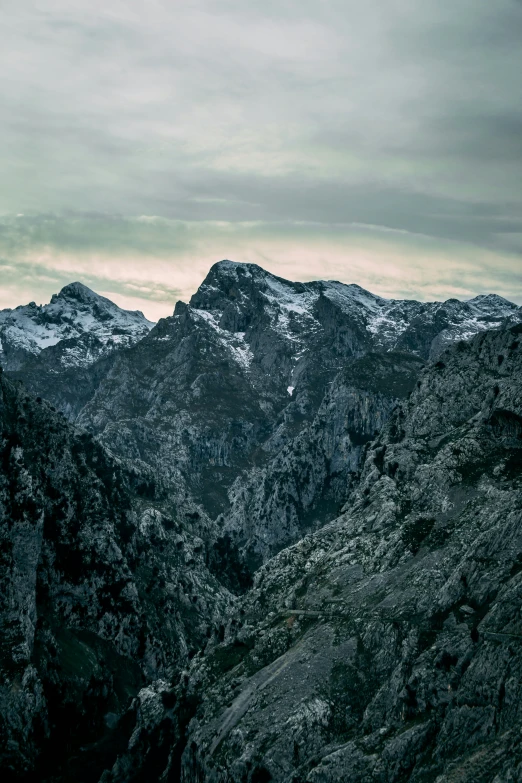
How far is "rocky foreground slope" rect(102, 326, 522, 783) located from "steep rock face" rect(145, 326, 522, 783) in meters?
0.29

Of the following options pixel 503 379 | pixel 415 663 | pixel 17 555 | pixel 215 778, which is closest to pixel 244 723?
pixel 215 778

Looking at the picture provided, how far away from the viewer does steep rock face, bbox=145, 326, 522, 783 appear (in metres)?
106

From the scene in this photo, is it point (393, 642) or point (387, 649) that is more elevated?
point (393, 642)

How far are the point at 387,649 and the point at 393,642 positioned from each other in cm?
160

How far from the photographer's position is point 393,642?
132m

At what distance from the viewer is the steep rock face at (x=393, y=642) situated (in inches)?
4163

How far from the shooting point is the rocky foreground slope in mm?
105938

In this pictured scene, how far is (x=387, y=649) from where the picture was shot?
13175cm

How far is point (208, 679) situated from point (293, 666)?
24368 mm

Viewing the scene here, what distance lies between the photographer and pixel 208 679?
509 feet

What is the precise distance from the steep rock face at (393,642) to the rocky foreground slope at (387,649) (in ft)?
0.95

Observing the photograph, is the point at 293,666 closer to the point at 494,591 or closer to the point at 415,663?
the point at 415,663

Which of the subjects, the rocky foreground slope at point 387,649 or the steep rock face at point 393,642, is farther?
the rocky foreground slope at point 387,649

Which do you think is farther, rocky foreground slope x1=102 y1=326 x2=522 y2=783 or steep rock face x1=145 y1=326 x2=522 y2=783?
rocky foreground slope x1=102 y1=326 x2=522 y2=783
